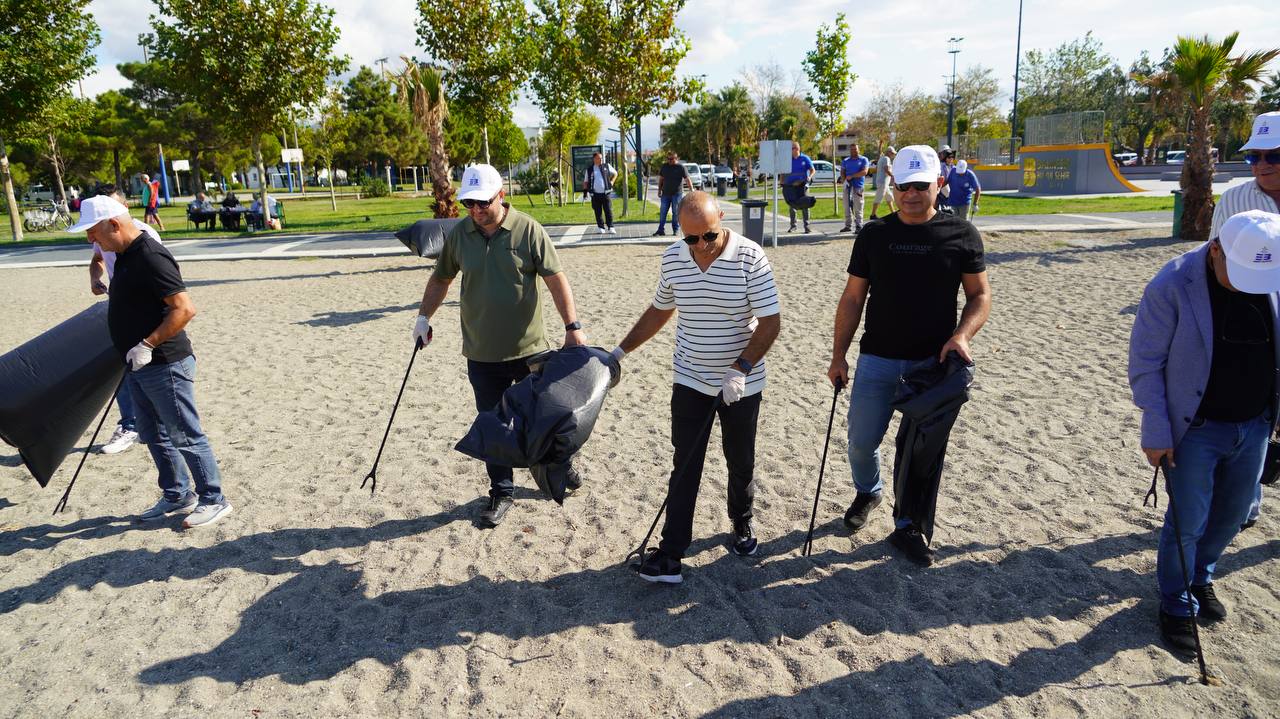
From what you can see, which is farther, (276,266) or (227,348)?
(276,266)

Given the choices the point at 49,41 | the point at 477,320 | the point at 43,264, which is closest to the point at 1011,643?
the point at 477,320

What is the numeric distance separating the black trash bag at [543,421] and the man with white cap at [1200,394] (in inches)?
86.0

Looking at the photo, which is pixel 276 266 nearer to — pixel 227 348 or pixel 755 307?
pixel 227 348

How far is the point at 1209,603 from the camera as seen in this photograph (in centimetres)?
324

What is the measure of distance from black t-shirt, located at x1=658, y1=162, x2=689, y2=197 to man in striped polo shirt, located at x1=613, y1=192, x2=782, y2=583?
13172 mm

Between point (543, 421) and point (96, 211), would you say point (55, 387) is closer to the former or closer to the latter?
point (96, 211)

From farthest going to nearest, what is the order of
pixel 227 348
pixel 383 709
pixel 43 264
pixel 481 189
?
pixel 43 264, pixel 227 348, pixel 481 189, pixel 383 709

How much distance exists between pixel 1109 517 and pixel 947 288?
185 centimetres

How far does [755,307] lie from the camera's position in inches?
130

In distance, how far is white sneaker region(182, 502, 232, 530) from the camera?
171 inches

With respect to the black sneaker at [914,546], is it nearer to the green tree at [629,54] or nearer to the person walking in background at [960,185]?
the person walking in background at [960,185]

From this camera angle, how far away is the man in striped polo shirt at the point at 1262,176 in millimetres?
3645

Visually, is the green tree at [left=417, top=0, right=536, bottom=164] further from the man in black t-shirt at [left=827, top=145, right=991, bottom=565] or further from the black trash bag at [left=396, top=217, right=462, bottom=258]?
the man in black t-shirt at [left=827, top=145, right=991, bottom=565]

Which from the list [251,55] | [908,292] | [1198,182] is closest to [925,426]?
[908,292]
